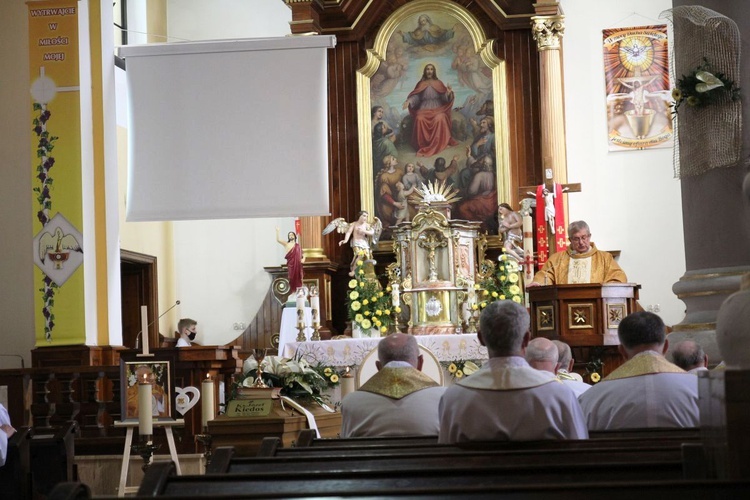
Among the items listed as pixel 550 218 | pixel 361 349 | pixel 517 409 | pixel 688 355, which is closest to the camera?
pixel 517 409

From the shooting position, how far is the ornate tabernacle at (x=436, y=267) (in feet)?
46.1

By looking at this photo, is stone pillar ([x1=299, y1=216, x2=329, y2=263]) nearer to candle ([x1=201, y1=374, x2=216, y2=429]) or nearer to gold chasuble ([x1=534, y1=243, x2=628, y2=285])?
gold chasuble ([x1=534, y1=243, x2=628, y2=285])

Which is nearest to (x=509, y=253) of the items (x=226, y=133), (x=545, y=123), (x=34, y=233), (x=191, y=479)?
(x=545, y=123)

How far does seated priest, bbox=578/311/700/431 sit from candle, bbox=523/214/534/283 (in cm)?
897

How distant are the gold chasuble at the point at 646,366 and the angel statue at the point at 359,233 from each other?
9863mm

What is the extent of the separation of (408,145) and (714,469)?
13772 millimetres

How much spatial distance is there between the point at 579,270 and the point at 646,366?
534 cm

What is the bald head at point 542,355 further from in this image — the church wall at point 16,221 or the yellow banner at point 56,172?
the church wall at point 16,221

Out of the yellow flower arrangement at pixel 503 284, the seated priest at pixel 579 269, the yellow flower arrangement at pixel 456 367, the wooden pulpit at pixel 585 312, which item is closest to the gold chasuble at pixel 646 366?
the wooden pulpit at pixel 585 312

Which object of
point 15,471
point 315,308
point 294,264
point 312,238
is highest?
point 312,238

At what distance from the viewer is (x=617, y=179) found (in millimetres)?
15711

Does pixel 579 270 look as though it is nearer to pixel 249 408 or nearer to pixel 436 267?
pixel 436 267

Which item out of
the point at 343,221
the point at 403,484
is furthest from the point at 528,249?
the point at 403,484

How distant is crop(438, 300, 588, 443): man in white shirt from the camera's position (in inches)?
168
